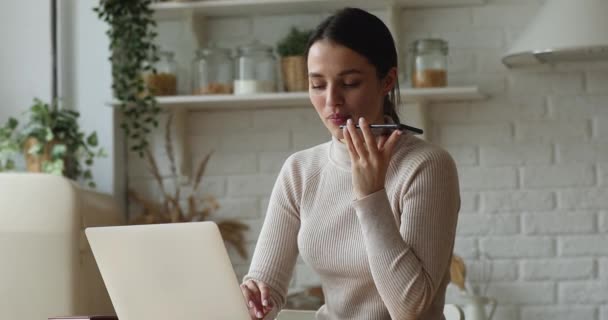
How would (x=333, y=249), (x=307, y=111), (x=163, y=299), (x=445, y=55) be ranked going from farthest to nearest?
(x=307, y=111), (x=445, y=55), (x=333, y=249), (x=163, y=299)

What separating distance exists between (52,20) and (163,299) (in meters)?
1.77

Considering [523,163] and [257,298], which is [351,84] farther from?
[523,163]

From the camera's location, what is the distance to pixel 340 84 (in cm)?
170

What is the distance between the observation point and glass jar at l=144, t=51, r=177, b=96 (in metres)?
2.97

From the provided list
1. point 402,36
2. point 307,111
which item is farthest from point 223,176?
point 402,36

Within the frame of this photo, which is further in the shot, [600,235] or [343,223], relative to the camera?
[600,235]

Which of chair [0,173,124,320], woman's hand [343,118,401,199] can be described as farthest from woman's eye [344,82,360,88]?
chair [0,173,124,320]

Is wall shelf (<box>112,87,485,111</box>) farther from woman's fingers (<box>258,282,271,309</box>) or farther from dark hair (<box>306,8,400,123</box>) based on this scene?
woman's fingers (<box>258,282,271,309</box>)

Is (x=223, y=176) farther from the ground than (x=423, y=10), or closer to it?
closer to it

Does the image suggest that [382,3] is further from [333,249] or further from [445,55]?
[333,249]

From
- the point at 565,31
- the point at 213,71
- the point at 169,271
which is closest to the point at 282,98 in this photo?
the point at 213,71

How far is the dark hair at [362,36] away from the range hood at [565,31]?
0.97 m

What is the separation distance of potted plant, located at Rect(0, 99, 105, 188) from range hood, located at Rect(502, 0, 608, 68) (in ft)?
4.39

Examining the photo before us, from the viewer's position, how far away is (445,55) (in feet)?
9.32
